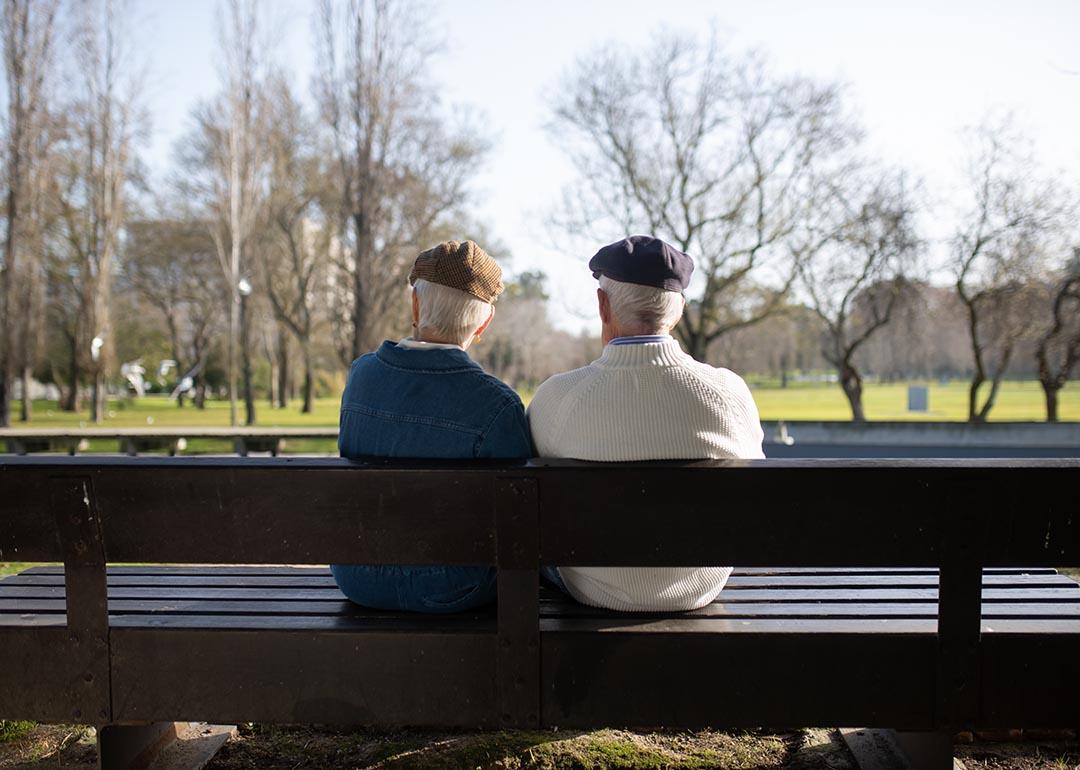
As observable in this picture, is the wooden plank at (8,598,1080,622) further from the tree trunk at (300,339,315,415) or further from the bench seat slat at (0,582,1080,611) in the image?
the tree trunk at (300,339,315,415)

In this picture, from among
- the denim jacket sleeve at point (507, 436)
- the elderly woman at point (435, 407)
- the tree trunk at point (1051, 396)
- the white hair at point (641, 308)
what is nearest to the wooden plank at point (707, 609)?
the elderly woman at point (435, 407)

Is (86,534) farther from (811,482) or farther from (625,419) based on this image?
(811,482)

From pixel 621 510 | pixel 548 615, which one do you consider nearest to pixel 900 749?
pixel 548 615

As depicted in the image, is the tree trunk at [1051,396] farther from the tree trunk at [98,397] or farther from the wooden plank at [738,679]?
the tree trunk at [98,397]

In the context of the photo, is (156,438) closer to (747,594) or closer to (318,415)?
(747,594)

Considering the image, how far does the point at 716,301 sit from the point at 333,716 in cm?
2403

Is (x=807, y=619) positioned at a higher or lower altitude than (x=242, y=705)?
higher

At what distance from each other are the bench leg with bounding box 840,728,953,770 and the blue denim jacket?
1.23m

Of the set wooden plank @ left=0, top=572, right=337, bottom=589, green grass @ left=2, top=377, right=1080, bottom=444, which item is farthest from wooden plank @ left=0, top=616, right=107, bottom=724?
green grass @ left=2, top=377, right=1080, bottom=444

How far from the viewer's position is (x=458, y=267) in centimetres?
249

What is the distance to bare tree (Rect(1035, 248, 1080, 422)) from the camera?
19.9 meters

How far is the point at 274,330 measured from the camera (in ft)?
170

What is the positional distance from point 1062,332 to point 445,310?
21522 millimetres

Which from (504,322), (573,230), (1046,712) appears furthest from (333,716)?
(504,322)
